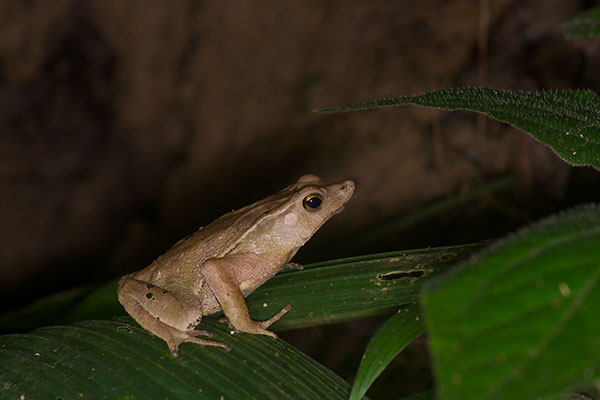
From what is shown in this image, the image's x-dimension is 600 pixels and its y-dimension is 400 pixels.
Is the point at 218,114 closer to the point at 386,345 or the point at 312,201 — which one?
the point at 312,201

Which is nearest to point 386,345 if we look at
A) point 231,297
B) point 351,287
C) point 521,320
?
point 351,287

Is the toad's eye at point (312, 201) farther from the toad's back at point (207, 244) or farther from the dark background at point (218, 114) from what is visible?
the dark background at point (218, 114)

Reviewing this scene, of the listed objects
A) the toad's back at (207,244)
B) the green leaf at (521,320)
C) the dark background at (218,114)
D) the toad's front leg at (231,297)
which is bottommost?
the green leaf at (521,320)

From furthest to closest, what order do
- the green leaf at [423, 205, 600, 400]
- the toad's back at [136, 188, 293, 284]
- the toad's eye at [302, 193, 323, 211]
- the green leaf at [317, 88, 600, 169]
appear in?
1. the toad's eye at [302, 193, 323, 211]
2. the toad's back at [136, 188, 293, 284]
3. the green leaf at [317, 88, 600, 169]
4. the green leaf at [423, 205, 600, 400]

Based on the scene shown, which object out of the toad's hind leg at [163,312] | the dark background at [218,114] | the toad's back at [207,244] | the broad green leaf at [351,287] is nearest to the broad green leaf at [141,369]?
the toad's hind leg at [163,312]

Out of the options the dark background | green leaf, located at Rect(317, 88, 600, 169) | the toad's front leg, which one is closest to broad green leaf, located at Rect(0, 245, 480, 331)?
the toad's front leg

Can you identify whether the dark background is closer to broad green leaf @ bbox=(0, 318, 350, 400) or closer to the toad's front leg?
the toad's front leg

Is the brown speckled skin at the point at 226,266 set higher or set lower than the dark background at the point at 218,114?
lower

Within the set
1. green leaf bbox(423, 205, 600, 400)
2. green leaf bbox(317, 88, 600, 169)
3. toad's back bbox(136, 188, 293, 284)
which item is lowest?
green leaf bbox(423, 205, 600, 400)
